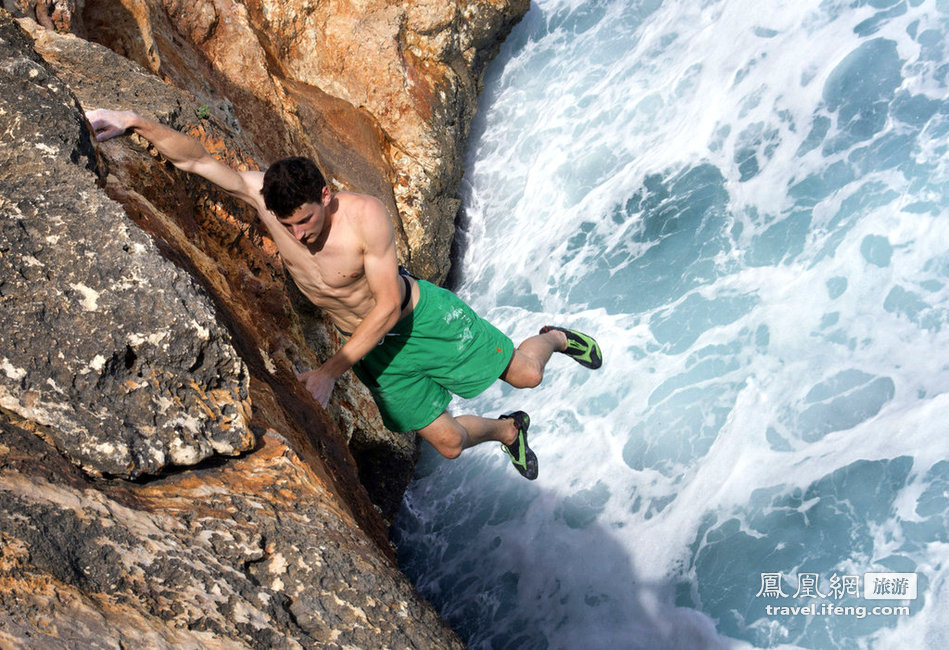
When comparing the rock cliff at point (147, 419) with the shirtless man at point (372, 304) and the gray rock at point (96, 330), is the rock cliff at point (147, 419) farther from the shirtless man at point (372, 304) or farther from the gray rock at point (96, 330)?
the shirtless man at point (372, 304)

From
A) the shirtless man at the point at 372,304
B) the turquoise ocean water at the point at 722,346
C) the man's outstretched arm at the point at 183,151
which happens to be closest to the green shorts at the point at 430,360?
the shirtless man at the point at 372,304

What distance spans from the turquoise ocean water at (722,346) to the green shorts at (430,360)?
205cm

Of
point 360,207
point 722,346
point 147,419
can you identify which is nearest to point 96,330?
point 147,419

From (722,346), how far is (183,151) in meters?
4.38

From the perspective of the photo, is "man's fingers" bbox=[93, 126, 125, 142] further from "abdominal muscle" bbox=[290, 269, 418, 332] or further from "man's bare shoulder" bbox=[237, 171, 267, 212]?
"abdominal muscle" bbox=[290, 269, 418, 332]

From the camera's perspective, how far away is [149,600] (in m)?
2.09

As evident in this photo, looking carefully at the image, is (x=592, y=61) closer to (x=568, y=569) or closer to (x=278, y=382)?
(x=568, y=569)

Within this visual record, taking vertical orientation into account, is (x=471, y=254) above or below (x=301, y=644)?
below

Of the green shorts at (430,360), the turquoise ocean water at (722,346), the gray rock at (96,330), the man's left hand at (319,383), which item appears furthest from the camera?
Answer: the turquoise ocean water at (722,346)

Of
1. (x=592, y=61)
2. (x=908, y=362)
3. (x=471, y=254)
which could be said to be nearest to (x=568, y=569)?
(x=908, y=362)

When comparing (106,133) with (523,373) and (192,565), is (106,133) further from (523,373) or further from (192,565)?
(523,373)

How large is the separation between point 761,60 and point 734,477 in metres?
4.54

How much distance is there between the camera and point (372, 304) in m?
3.96

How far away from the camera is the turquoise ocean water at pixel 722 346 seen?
523cm
